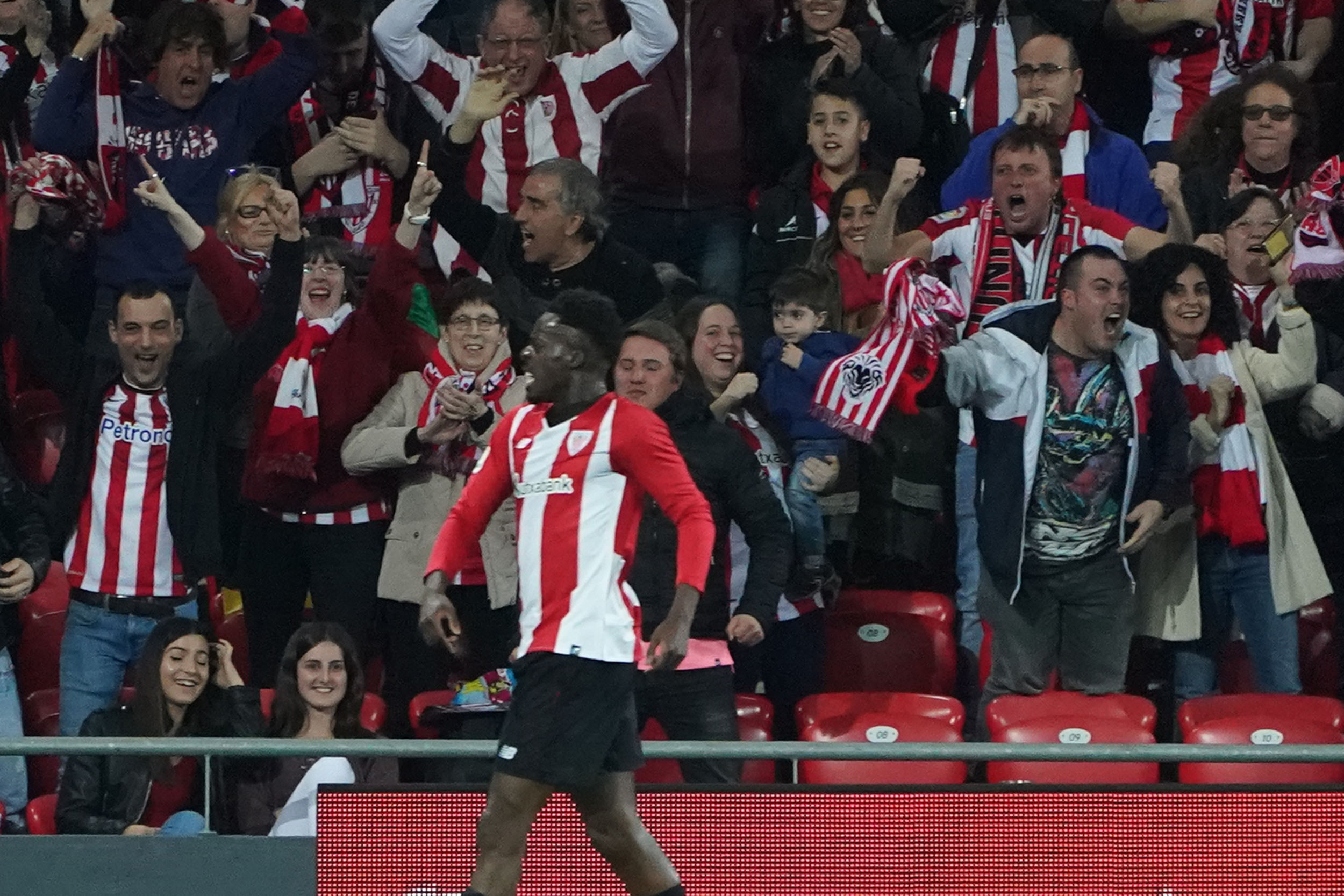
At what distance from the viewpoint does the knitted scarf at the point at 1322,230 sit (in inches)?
336

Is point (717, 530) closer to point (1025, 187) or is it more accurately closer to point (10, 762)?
point (1025, 187)

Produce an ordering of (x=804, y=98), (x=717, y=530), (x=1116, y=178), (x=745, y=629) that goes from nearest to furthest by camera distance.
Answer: (x=745, y=629) < (x=717, y=530) < (x=1116, y=178) < (x=804, y=98)

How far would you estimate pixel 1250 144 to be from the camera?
880 cm

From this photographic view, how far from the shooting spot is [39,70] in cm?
946

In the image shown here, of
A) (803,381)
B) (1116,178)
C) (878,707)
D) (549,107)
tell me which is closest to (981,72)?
(1116,178)

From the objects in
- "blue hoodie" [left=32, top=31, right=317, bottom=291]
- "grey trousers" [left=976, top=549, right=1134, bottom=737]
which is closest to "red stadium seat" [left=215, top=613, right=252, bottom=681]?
"blue hoodie" [left=32, top=31, right=317, bottom=291]

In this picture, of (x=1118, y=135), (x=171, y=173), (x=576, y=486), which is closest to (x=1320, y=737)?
(x=1118, y=135)

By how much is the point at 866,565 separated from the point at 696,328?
1.17m

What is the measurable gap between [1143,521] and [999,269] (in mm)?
1139

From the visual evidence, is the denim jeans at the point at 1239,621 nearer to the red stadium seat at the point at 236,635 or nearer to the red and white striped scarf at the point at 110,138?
the red stadium seat at the point at 236,635

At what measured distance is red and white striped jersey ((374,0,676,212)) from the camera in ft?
29.9

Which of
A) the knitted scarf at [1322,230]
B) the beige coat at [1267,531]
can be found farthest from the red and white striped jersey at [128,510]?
the knitted scarf at [1322,230]

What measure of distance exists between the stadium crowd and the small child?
0.06 ft

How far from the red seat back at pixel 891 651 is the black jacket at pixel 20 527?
2.80m
